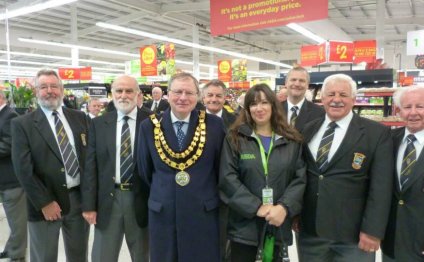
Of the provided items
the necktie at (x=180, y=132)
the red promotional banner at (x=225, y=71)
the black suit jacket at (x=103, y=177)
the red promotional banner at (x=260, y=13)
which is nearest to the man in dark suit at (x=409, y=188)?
the necktie at (x=180, y=132)

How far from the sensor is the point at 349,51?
36.7 ft

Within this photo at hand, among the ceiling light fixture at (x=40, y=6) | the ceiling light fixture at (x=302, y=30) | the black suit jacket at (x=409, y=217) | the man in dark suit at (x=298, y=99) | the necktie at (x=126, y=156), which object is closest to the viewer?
the black suit jacket at (x=409, y=217)

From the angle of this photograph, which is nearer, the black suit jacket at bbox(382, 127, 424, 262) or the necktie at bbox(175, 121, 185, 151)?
the black suit jacket at bbox(382, 127, 424, 262)

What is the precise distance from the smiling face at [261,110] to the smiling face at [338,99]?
1.19 ft

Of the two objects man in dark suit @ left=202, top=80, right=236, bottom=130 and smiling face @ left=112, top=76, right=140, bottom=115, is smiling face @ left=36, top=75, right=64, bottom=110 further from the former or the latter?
man in dark suit @ left=202, top=80, right=236, bottom=130

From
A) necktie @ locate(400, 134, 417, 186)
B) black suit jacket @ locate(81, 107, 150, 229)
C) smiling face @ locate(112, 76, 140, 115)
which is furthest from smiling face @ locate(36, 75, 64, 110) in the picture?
necktie @ locate(400, 134, 417, 186)

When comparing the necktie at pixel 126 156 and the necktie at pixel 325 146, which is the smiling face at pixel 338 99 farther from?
the necktie at pixel 126 156

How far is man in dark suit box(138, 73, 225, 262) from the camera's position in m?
2.15

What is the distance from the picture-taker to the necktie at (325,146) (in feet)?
6.87

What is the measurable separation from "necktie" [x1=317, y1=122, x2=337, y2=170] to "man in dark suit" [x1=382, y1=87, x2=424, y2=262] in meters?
0.38

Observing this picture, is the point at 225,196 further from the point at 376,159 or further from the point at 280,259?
the point at 376,159

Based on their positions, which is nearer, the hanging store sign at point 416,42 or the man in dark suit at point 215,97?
the man in dark suit at point 215,97

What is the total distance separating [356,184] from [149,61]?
11.5 m

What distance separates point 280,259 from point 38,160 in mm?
1768
